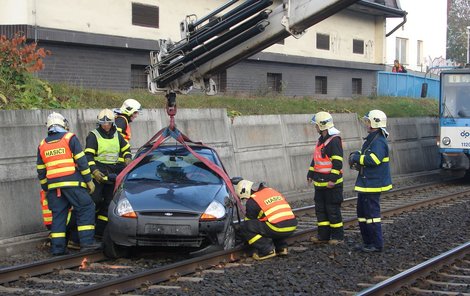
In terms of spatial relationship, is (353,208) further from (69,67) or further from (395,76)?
(395,76)

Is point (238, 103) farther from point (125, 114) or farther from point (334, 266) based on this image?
point (334, 266)

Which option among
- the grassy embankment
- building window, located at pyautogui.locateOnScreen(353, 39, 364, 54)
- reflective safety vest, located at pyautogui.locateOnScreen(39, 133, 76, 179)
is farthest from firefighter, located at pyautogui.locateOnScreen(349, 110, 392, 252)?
building window, located at pyautogui.locateOnScreen(353, 39, 364, 54)

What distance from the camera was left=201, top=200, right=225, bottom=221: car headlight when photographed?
9087mm

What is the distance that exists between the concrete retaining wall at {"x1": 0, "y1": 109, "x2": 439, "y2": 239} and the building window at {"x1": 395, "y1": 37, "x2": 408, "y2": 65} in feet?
58.8

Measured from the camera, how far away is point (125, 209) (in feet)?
30.1

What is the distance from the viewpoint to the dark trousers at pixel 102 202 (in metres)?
10.6

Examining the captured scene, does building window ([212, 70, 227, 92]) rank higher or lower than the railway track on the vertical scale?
higher

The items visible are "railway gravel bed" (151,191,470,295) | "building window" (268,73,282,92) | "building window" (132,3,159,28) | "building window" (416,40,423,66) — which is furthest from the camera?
"building window" (416,40,423,66)

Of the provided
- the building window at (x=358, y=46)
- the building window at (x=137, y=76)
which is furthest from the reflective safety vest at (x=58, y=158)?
the building window at (x=358, y=46)

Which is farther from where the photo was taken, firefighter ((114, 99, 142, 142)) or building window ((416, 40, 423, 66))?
building window ((416, 40, 423, 66))

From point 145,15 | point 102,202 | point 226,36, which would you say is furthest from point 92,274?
point 145,15

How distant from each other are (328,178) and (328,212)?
535 millimetres

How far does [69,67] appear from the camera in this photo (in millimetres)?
17719

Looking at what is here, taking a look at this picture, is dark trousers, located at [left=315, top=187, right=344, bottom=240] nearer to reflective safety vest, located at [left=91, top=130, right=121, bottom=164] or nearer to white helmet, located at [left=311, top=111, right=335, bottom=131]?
white helmet, located at [left=311, top=111, right=335, bottom=131]
